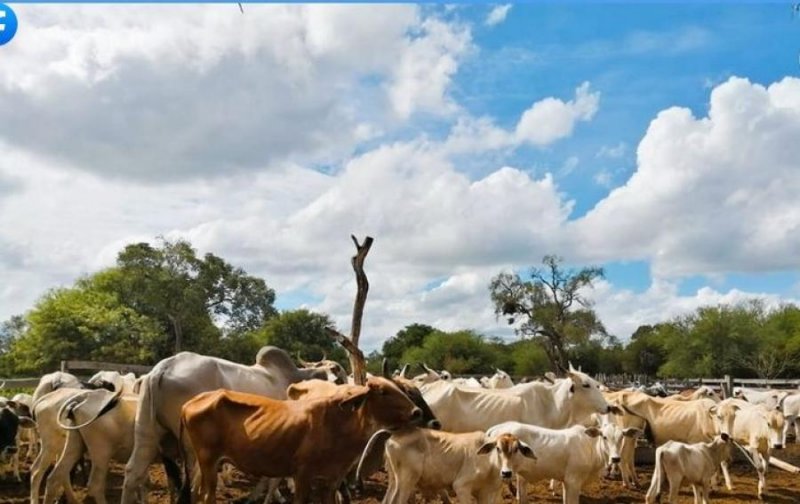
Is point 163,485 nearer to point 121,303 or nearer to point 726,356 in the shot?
point 121,303

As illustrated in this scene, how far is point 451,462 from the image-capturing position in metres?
9.53

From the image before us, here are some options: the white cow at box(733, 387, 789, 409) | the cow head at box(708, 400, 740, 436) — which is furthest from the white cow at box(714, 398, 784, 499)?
the white cow at box(733, 387, 789, 409)

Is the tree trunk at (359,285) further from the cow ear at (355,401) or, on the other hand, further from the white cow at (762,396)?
the white cow at (762,396)

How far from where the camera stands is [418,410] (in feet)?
28.1

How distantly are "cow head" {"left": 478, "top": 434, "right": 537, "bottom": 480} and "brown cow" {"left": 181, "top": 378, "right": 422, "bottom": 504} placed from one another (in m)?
1.89

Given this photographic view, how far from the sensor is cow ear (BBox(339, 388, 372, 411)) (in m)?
8.08

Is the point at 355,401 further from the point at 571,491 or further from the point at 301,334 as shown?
the point at 301,334

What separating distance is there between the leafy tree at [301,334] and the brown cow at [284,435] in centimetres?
5008

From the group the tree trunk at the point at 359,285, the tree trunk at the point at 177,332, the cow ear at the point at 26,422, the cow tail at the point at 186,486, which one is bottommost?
the cow tail at the point at 186,486

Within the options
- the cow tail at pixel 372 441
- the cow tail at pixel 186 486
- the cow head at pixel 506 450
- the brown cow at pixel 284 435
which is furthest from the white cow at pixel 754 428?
the cow tail at pixel 186 486

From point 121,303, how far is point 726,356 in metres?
42.5

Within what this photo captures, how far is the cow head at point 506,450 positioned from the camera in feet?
30.2

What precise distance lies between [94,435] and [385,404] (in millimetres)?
4367

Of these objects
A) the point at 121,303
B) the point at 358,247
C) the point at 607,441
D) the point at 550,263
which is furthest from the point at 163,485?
the point at 550,263
